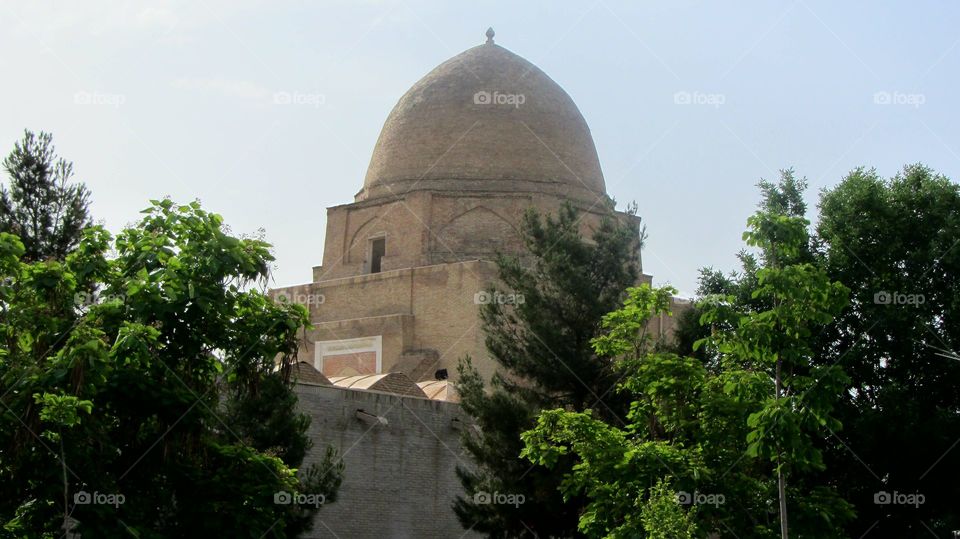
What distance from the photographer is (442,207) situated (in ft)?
80.0

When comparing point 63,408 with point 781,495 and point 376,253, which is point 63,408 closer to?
point 781,495

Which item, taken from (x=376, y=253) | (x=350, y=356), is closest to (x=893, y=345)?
(x=350, y=356)

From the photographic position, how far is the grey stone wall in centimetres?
1636

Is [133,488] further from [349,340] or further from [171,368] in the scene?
[349,340]

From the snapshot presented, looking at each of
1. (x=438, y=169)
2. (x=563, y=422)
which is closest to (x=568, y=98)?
(x=438, y=169)

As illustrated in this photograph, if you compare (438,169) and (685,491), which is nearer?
(685,491)

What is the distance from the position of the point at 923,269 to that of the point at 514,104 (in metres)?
12.1

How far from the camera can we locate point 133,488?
8352 millimetres

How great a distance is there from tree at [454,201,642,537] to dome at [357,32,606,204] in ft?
27.1

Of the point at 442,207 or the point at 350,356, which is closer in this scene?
the point at 350,356

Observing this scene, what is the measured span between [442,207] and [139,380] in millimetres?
16294

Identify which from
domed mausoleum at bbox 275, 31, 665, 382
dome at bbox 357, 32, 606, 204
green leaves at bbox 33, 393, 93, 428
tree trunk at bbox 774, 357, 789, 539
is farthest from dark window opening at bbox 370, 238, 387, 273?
green leaves at bbox 33, 393, 93, 428

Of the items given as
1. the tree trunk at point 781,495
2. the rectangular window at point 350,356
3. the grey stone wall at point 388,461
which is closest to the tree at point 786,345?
the tree trunk at point 781,495

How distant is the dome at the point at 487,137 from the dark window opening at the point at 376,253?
42.6 inches
